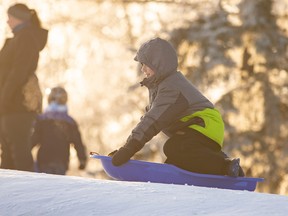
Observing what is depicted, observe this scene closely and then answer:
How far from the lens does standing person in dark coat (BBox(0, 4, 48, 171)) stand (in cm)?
580

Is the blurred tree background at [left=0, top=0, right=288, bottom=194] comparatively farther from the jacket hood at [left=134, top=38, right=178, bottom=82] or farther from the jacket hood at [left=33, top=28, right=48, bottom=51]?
the jacket hood at [left=134, top=38, right=178, bottom=82]

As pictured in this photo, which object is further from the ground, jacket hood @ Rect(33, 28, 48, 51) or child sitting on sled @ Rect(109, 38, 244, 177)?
jacket hood @ Rect(33, 28, 48, 51)

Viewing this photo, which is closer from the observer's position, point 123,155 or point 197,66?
point 123,155

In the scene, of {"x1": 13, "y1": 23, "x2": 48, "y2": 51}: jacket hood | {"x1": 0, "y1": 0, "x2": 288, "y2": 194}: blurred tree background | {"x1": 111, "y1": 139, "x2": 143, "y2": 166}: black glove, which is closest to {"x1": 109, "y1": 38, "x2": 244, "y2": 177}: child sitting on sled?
{"x1": 111, "y1": 139, "x2": 143, "y2": 166}: black glove

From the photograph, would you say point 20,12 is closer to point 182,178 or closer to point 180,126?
point 180,126

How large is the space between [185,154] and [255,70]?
6596 millimetres

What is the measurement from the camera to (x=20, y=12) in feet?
19.9

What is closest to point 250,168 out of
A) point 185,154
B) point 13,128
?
point 13,128

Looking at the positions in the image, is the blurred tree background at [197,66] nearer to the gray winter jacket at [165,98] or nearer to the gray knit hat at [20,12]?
the gray knit hat at [20,12]

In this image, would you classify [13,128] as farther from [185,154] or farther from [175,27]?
[175,27]

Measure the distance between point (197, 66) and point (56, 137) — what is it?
15.7 feet

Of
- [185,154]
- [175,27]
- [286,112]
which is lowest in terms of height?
[185,154]

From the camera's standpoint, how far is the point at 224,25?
1113cm

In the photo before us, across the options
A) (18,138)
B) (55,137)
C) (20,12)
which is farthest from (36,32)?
(55,137)
